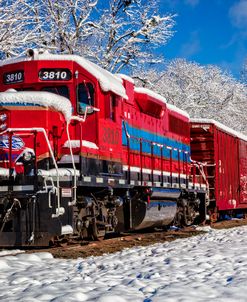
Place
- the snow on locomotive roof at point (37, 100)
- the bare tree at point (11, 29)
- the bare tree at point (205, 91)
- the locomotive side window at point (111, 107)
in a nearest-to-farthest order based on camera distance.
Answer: the snow on locomotive roof at point (37, 100), the locomotive side window at point (111, 107), the bare tree at point (11, 29), the bare tree at point (205, 91)

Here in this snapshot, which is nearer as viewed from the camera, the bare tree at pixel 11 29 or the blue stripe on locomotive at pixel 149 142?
the blue stripe on locomotive at pixel 149 142

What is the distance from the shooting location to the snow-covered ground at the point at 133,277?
Answer: 4.96 metres

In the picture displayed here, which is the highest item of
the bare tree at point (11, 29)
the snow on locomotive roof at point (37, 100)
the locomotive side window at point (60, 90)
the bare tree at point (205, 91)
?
the bare tree at point (205, 91)

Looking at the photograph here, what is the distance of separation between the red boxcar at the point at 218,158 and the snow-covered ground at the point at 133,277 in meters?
9.69

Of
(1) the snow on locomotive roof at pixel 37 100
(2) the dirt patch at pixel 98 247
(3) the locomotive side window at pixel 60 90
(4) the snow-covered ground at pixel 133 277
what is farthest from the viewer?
(3) the locomotive side window at pixel 60 90

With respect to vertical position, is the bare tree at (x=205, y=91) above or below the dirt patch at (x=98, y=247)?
above

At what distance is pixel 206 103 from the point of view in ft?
148

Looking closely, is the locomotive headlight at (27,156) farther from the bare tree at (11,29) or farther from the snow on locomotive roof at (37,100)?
the bare tree at (11,29)

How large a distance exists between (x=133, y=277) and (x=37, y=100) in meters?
4.29

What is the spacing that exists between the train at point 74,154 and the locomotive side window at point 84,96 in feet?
0.06

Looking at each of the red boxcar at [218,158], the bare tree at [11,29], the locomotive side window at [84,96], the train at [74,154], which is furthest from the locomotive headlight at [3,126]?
the red boxcar at [218,158]

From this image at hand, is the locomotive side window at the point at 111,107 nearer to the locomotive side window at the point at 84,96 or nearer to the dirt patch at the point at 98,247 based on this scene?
the locomotive side window at the point at 84,96

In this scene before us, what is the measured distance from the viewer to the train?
8.55 m

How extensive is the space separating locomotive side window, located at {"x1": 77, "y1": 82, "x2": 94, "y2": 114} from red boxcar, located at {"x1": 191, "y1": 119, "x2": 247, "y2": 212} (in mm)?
9007
